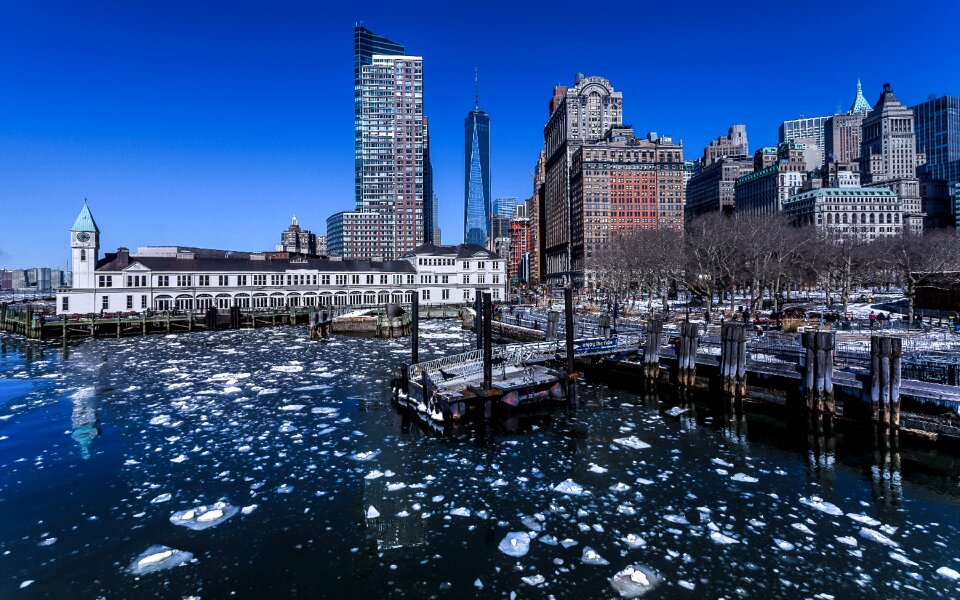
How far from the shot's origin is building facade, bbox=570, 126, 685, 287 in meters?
168

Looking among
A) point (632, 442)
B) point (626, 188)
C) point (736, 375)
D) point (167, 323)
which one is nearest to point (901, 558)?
point (632, 442)

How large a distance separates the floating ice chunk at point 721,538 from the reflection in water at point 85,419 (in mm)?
23772

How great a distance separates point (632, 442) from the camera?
2269 centimetres

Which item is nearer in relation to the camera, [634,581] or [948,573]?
[634,581]

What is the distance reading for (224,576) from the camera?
1249 centimetres

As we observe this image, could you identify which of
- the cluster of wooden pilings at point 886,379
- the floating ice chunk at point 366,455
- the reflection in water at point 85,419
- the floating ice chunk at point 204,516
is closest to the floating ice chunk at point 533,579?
the floating ice chunk at point 204,516

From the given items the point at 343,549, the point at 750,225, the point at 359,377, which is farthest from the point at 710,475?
the point at 750,225

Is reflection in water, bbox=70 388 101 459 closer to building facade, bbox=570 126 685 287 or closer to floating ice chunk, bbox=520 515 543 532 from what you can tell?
floating ice chunk, bbox=520 515 543 532

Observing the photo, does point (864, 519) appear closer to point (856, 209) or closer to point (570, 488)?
point (570, 488)

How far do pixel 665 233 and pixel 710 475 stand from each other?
8444 cm

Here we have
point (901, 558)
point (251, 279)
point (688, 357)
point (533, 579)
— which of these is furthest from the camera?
point (251, 279)

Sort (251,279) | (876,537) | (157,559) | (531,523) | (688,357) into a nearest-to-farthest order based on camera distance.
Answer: (157,559) < (876,537) < (531,523) < (688,357) < (251,279)

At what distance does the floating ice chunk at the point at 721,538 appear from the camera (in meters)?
13.9

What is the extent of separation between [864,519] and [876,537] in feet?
3.94
